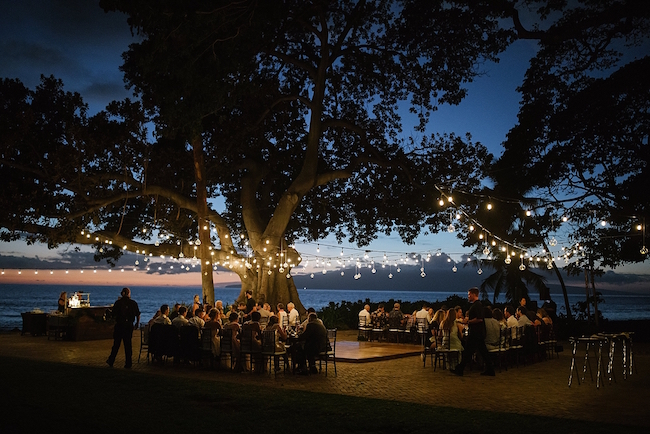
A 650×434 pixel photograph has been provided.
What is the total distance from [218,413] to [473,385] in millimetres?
4873

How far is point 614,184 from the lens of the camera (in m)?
17.4

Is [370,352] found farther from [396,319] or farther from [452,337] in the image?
[396,319]

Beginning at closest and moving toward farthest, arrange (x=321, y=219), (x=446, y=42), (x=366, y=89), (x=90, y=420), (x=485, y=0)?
(x=90, y=420) < (x=485, y=0) < (x=446, y=42) < (x=366, y=89) < (x=321, y=219)

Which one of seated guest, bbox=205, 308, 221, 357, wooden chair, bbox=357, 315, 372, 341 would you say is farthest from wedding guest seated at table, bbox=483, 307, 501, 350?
wooden chair, bbox=357, 315, 372, 341

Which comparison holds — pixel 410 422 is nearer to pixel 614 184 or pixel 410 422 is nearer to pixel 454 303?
pixel 614 184

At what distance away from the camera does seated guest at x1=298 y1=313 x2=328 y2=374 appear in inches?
441

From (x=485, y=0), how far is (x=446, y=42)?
2181 millimetres

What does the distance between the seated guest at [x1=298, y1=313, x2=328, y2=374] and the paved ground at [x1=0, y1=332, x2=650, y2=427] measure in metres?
0.34

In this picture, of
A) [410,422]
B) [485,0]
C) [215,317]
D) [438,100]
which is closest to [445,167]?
[438,100]

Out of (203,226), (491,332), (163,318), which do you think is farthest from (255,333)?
Result: (203,226)

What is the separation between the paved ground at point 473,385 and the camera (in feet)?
26.0

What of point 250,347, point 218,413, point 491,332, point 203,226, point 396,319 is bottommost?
point 218,413

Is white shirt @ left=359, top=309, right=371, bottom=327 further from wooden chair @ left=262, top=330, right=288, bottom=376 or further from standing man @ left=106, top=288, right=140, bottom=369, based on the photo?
standing man @ left=106, top=288, right=140, bottom=369

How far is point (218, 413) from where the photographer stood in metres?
7.20
